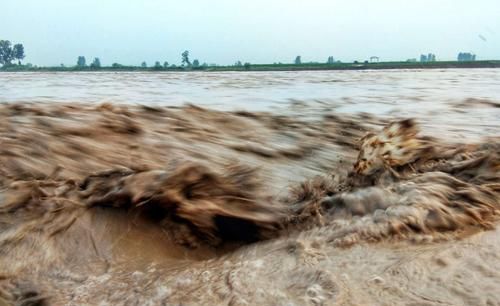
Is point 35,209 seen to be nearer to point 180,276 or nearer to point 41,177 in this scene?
point 41,177

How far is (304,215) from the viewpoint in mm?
1981

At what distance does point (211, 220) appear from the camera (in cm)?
194

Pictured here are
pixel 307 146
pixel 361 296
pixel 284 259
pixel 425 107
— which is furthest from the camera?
pixel 425 107

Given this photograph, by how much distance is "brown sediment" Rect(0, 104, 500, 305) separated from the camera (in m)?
1.51

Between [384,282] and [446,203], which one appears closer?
[384,282]

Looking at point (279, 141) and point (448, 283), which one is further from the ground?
point (448, 283)

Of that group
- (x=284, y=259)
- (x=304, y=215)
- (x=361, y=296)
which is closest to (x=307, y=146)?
(x=304, y=215)

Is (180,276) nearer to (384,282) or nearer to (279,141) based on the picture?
(384,282)

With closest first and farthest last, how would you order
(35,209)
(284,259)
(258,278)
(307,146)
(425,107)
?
(258,278)
(284,259)
(35,209)
(307,146)
(425,107)

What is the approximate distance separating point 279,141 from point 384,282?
2.70 metres

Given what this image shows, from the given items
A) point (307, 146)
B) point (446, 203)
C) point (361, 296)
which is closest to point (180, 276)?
point (361, 296)

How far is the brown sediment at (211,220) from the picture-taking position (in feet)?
4.94

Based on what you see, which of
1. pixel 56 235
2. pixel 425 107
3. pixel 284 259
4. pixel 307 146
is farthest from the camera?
pixel 425 107

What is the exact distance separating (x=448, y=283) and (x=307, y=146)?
2.53 m
